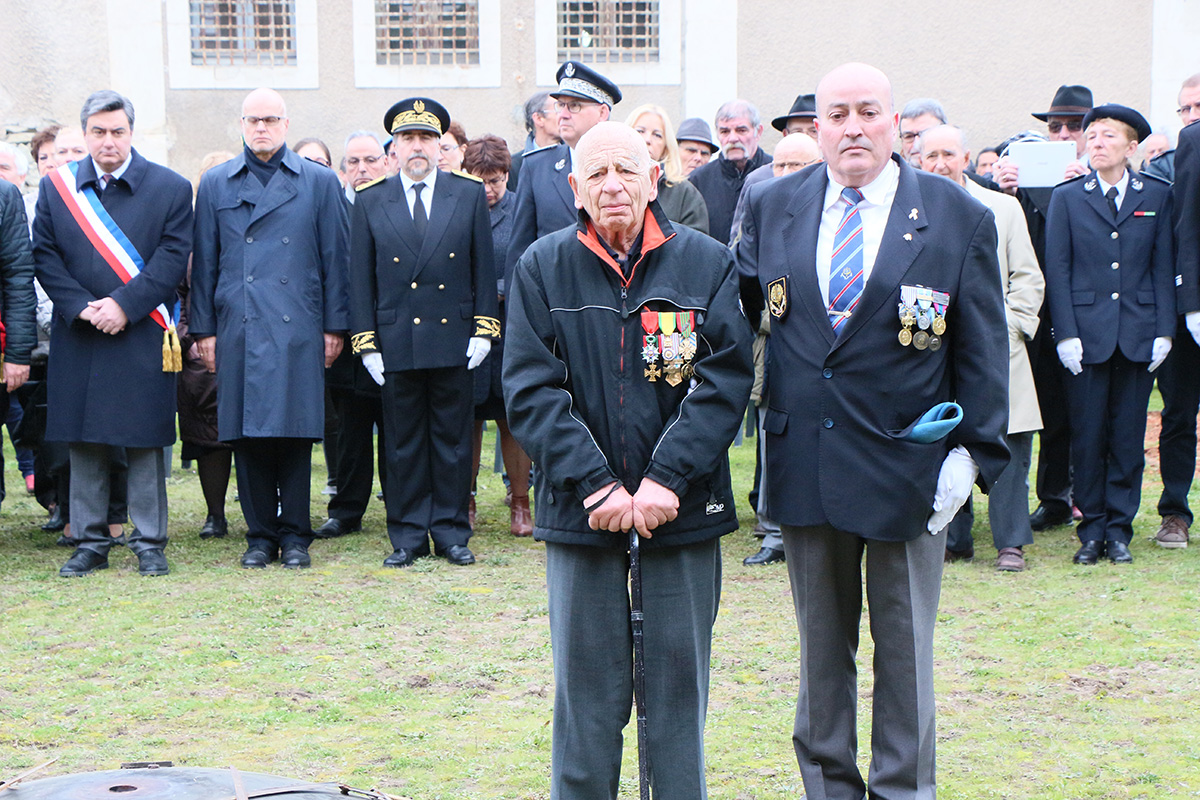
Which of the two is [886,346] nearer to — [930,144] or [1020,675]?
[1020,675]

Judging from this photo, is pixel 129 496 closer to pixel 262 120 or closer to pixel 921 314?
pixel 262 120

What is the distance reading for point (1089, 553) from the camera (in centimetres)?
705

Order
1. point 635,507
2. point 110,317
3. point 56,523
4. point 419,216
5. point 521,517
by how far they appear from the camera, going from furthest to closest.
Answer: point 56,523
point 521,517
point 419,216
point 110,317
point 635,507

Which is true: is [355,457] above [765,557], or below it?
above

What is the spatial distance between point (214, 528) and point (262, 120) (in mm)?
2392

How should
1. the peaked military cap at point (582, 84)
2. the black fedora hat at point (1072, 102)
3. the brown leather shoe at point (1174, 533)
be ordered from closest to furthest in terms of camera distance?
the peaked military cap at point (582, 84)
the brown leather shoe at point (1174, 533)
the black fedora hat at point (1072, 102)

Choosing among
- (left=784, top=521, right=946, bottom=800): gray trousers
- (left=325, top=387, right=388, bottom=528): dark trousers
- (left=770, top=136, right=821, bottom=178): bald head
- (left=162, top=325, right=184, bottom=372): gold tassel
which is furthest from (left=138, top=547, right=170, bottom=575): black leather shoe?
(left=784, top=521, right=946, bottom=800): gray trousers

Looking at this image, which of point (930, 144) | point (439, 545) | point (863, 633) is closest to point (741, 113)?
point (930, 144)

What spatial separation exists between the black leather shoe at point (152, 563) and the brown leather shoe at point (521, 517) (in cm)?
194

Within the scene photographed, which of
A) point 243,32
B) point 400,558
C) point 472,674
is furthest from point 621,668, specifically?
point 243,32

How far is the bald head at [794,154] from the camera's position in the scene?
6.55 meters

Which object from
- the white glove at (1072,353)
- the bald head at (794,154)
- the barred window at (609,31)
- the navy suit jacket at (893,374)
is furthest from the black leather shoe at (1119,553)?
the barred window at (609,31)

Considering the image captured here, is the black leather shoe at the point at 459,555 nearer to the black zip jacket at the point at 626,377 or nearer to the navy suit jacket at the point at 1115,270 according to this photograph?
the navy suit jacket at the point at 1115,270

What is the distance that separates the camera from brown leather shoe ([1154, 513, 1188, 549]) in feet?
24.1
